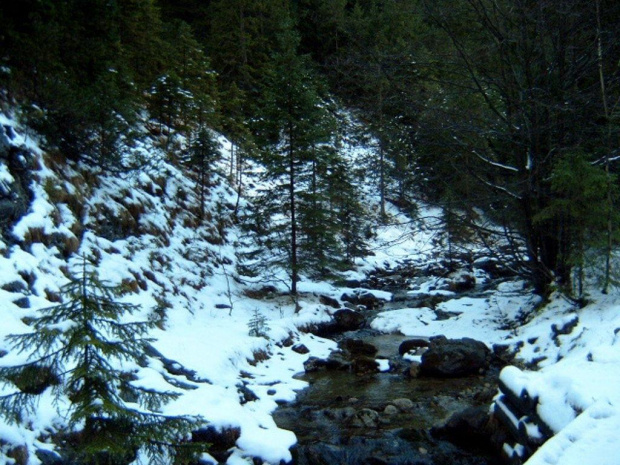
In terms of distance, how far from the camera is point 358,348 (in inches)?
580

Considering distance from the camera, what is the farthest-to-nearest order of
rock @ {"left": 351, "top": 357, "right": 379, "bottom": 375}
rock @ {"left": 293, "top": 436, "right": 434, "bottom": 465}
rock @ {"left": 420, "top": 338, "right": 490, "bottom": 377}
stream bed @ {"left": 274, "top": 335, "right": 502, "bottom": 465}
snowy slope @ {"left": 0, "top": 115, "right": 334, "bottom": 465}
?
1. rock @ {"left": 351, "top": 357, "right": 379, "bottom": 375}
2. rock @ {"left": 420, "top": 338, "right": 490, "bottom": 377}
3. stream bed @ {"left": 274, "top": 335, "right": 502, "bottom": 465}
4. rock @ {"left": 293, "top": 436, "right": 434, "bottom": 465}
5. snowy slope @ {"left": 0, "top": 115, "right": 334, "bottom": 465}

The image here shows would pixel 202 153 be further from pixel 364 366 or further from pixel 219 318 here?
pixel 364 366

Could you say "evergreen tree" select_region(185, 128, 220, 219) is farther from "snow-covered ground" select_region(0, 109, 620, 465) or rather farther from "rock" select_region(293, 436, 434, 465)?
"rock" select_region(293, 436, 434, 465)

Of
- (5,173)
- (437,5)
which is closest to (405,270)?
(437,5)

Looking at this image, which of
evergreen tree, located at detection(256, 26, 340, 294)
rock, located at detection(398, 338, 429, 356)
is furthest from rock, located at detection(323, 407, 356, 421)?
evergreen tree, located at detection(256, 26, 340, 294)

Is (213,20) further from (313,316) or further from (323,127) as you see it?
(313,316)

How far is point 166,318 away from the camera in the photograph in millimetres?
13750

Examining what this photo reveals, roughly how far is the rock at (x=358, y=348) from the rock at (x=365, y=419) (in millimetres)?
4741

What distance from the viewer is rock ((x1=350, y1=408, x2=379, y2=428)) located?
29.2 feet

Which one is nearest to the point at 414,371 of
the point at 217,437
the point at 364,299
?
the point at 217,437

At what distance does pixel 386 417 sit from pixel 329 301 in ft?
37.6

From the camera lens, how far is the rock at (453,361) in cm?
1177

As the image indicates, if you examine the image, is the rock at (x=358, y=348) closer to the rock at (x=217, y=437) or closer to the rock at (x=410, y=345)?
the rock at (x=410, y=345)

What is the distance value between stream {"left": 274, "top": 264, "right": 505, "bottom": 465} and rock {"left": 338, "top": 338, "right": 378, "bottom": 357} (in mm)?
1291
